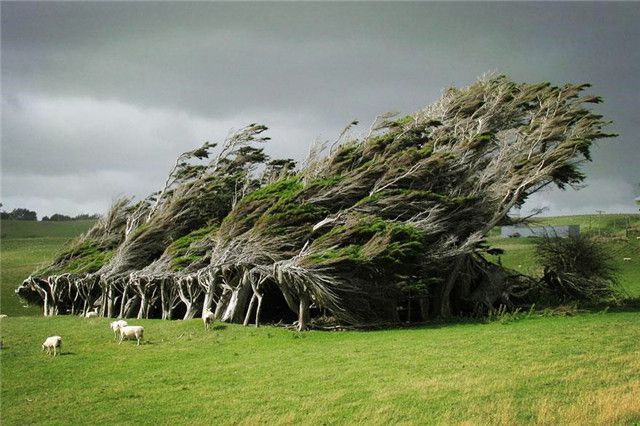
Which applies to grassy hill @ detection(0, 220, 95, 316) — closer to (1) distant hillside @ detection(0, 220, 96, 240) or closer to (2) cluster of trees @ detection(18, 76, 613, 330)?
(1) distant hillside @ detection(0, 220, 96, 240)

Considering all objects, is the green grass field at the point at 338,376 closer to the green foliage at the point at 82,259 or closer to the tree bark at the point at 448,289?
the tree bark at the point at 448,289

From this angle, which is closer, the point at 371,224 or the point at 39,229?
the point at 371,224

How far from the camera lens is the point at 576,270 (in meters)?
33.4

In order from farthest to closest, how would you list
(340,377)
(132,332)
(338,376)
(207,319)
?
(207,319), (132,332), (338,376), (340,377)

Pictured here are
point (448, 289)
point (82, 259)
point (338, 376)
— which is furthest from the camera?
point (82, 259)

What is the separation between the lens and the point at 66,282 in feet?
133

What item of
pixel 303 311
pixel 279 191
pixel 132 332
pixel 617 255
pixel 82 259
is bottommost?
pixel 132 332

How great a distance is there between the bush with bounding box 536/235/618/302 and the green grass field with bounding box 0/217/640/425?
6.60 metres

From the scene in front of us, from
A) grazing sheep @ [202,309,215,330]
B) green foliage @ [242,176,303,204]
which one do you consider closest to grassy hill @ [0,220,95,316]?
green foliage @ [242,176,303,204]

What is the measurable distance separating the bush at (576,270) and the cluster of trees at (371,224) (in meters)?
0.84

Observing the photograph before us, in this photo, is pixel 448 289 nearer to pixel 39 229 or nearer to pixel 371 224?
pixel 371 224

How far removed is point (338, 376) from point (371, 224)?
11.4 metres

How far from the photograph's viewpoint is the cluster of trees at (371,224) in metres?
26.5

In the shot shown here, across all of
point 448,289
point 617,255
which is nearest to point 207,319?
point 448,289
